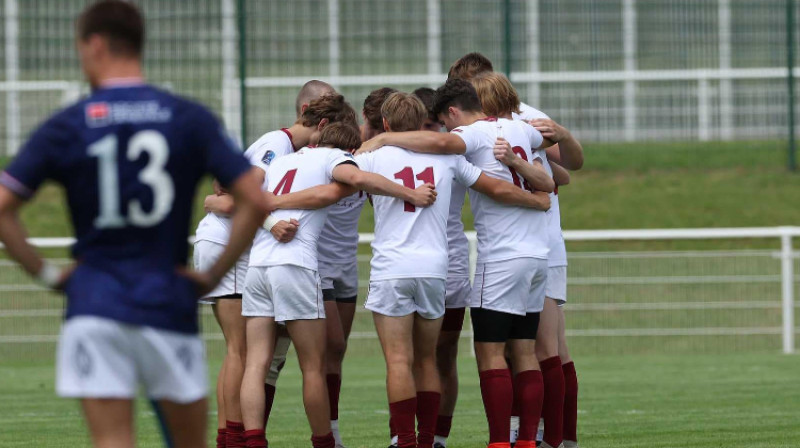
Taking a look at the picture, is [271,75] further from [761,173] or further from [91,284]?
[91,284]

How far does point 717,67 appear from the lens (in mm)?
16797

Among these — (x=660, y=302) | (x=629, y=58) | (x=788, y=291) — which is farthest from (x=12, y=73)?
(x=788, y=291)

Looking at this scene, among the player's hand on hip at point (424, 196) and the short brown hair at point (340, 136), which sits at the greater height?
the short brown hair at point (340, 136)

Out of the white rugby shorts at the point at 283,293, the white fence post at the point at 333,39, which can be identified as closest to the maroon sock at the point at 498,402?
the white rugby shorts at the point at 283,293

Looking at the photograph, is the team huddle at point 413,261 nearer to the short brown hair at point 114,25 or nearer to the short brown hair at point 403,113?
the short brown hair at point 403,113

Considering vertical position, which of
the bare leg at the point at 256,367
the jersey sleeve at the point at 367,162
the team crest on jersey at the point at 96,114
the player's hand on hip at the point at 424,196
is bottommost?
the bare leg at the point at 256,367

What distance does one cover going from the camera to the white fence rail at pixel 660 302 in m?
14.2

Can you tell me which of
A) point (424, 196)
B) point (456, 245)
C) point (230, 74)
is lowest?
point (456, 245)

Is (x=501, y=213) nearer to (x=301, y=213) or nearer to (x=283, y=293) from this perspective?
(x=301, y=213)

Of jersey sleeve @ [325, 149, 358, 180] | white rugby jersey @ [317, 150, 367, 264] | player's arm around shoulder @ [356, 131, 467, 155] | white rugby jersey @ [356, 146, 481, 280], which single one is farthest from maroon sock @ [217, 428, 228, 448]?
player's arm around shoulder @ [356, 131, 467, 155]

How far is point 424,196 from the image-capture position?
6.25 m

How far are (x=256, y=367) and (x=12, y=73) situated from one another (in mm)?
10267

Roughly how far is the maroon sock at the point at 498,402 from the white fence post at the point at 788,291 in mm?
8338

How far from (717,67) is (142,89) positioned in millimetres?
14132
